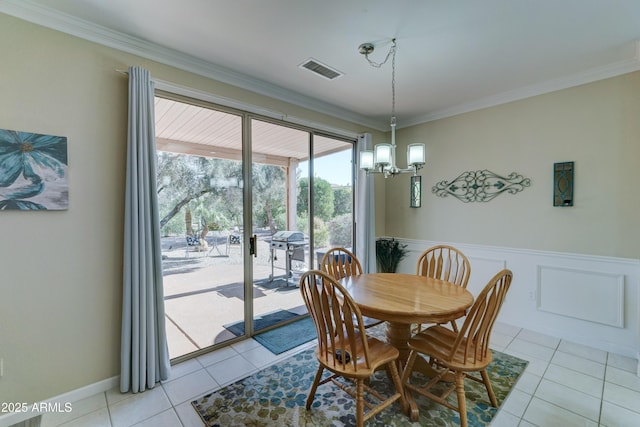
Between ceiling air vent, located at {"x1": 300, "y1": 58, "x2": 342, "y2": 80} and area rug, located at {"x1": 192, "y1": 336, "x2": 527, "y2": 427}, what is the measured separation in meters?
2.86

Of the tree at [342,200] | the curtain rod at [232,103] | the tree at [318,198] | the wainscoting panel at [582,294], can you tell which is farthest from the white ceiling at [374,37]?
the wainscoting panel at [582,294]

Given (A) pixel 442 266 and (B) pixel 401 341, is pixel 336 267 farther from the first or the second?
(A) pixel 442 266

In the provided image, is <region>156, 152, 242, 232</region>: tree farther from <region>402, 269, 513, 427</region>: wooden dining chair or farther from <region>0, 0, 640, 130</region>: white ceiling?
<region>402, 269, 513, 427</region>: wooden dining chair

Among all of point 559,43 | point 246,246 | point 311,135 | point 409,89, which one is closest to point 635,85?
point 559,43

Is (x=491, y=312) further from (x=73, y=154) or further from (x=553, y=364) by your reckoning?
(x=73, y=154)

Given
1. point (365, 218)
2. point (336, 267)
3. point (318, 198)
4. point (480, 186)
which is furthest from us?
point (365, 218)

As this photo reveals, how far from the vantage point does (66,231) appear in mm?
2059

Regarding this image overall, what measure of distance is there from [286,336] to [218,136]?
2328mm

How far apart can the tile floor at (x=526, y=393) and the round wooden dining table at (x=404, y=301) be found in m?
0.78

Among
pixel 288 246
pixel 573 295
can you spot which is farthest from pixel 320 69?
pixel 573 295

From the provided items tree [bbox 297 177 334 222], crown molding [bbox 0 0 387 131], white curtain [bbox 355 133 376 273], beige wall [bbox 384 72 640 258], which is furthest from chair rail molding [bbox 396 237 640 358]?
crown molding [bbox 0 0 387 131]

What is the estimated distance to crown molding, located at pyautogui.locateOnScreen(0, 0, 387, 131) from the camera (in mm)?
1895

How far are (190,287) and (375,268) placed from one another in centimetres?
265

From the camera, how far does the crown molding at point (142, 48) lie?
6.22 feet
